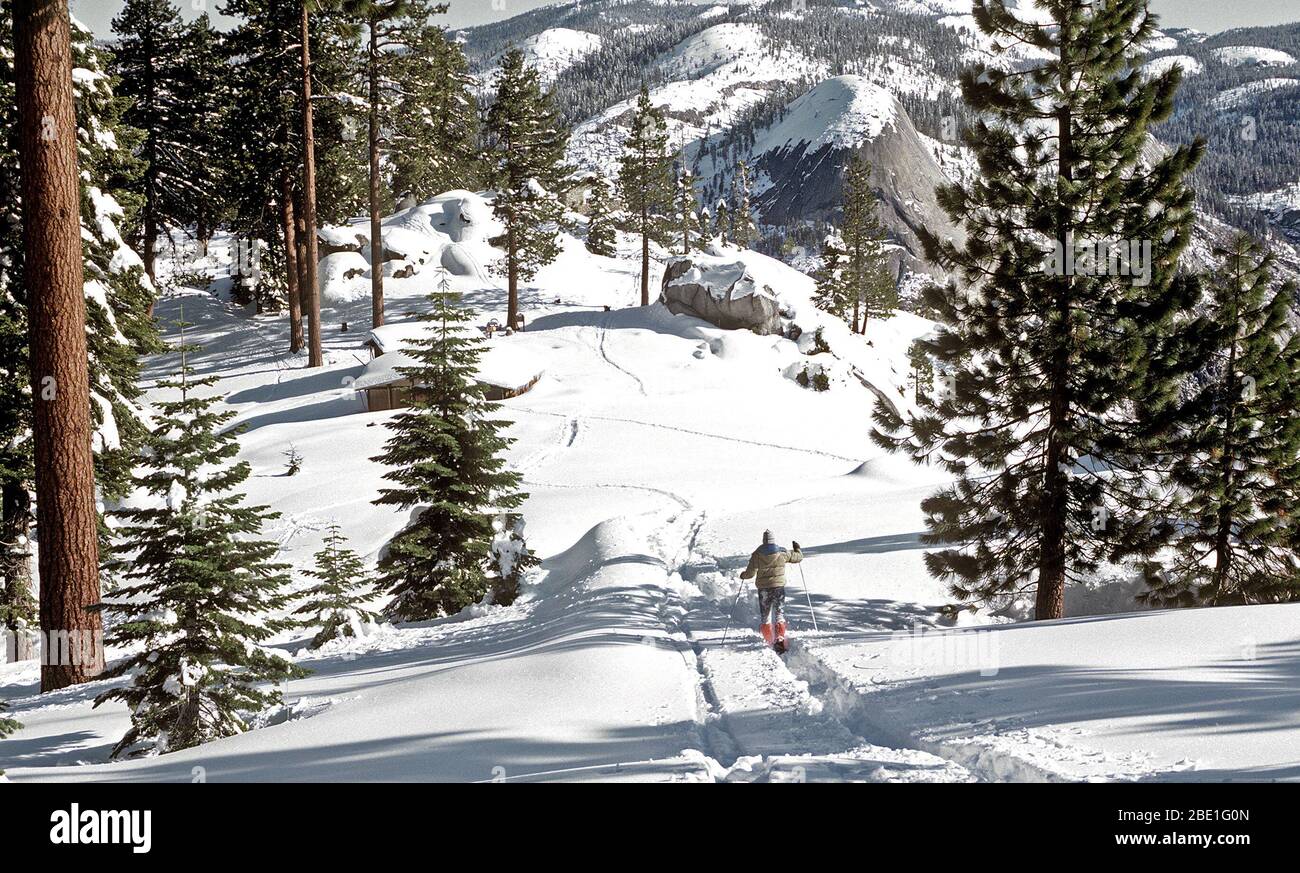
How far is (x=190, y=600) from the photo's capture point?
849 centimetres

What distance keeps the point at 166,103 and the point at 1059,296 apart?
3670 cm

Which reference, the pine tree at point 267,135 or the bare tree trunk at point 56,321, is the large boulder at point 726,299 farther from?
the bare tree trunk at point 56,321

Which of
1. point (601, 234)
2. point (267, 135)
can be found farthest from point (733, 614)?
point (601, 234)

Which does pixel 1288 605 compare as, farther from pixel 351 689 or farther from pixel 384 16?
pixel 384 16

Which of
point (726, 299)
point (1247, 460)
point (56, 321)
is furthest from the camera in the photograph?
point (726, 299)

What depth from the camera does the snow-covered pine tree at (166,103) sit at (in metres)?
33.0

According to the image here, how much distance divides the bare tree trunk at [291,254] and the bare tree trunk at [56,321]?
30386mm

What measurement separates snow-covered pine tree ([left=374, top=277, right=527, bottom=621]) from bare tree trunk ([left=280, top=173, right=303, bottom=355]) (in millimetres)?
27153

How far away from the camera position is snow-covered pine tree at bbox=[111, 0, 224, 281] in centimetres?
3303

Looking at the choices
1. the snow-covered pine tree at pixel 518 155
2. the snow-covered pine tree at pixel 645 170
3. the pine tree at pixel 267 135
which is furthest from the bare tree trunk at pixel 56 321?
the snow-covered pine tree at pixel 645 170

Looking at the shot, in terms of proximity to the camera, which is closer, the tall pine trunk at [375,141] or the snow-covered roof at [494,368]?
the snow-covered roof at [494,368]

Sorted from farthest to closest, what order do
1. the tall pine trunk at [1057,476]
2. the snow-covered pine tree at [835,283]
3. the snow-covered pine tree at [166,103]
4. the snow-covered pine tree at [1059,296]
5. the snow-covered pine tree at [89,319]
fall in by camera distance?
1. the snow-covered pine tree at [835,283]
2. the snow-covered pine tree at [166,103]
3. the tall pine trunk at [1057,476]
4. the snow-covered pine tree at [1059,296]
5. the snow-covered pine tree at [89,319]

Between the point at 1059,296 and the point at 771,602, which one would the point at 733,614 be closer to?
the point at 771,602

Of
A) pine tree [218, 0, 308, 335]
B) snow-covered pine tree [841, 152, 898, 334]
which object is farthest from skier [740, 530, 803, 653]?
snow-covered pine tree [841, 152, 898, 334]
